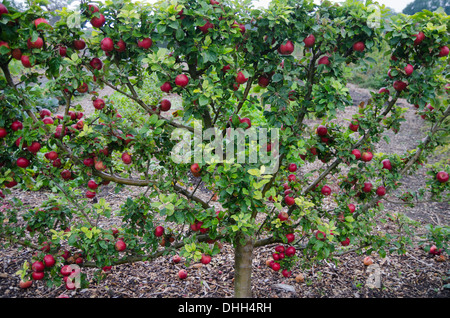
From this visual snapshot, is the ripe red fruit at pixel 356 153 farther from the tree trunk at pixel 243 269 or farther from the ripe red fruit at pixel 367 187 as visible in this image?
the tree trunk at pixel 243 269

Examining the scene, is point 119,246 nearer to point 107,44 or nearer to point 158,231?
point 158,231

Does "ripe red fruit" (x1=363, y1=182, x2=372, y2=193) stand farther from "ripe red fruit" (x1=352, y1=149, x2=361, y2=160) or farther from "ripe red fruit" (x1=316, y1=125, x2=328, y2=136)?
"ripe red fruit" (x1=316, y1=125, x2=328, y2=136)

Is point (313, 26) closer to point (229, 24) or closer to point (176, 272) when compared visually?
point (229, 24)

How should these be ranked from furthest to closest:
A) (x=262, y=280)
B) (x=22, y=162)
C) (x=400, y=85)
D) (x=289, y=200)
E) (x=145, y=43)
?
(x=262, y=280)
(x=289, y=200)
(x=400, y=85)
(x=22, y=162)
(x=145, y=43)

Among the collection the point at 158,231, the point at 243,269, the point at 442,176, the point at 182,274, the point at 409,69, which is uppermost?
the point at 409,69

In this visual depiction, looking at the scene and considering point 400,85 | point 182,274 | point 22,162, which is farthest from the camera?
point 182,274

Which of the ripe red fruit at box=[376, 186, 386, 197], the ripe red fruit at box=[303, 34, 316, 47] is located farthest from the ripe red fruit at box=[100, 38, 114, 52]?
the ripe red fruit at box=[376, 186, 386, 197]

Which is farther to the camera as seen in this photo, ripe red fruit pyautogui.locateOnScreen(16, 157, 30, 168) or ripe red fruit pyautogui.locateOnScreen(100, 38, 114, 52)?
ripe red fruit pyautogui.locateOnScreen(16, 157, 30, 168)

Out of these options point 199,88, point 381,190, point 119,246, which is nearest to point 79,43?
point 199,88

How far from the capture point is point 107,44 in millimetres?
1805

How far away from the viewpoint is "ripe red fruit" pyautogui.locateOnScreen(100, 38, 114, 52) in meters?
1.80

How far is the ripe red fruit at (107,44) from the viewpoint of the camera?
1.80 m

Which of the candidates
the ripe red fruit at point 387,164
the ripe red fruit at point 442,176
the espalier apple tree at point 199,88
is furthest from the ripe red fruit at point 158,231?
the ripe red fruit at point 442,176

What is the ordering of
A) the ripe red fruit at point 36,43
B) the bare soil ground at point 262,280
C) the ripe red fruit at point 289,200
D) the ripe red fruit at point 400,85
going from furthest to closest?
the bare soil ground at point 262,280, the ripe red fruit at point 289,200, the ripe red fruit at point 400,85, the ripe red fruit at point 36,43
